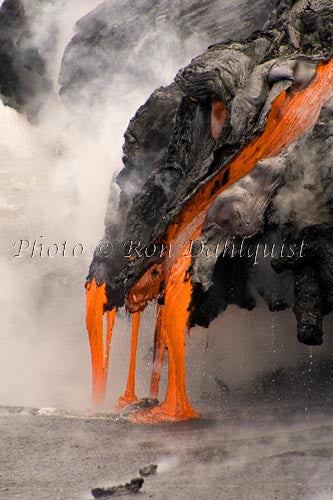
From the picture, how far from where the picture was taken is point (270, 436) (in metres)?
9.73

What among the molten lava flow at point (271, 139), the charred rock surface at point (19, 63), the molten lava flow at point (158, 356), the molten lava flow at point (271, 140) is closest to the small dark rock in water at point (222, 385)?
the molten lava flow at point (158, 356)

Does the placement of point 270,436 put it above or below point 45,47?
below

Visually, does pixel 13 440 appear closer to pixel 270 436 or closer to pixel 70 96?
pixel 270 436

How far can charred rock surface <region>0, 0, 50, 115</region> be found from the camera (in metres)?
20.9

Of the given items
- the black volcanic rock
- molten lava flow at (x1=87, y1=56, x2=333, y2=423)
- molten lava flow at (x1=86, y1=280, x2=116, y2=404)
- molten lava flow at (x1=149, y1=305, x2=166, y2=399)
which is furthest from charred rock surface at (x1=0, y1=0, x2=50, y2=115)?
molten lava flow at (x1=149, y1=305, x2=166, y2=399)

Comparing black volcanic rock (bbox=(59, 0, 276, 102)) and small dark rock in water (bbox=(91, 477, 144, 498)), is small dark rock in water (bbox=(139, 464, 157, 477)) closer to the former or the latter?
small dark rock in water (bbox=(91, 477, 144, 498))

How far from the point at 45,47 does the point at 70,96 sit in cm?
197

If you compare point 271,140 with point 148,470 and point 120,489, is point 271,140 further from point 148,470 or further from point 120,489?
point 120,489

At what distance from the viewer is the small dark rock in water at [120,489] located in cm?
787

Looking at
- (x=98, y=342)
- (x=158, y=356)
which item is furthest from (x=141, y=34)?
(x=158, y=356)

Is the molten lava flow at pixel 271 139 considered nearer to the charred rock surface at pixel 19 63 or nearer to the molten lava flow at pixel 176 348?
the molten lava flow at pixel 176 348

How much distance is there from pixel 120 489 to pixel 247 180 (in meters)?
4.50

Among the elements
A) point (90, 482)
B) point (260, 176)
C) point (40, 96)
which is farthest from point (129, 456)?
point (40, 96)

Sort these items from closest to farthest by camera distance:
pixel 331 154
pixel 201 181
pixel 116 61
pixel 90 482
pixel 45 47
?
pixel 90 482 → pixel 331 154 → pixel 201 181 → pixel 116 61 → pixel 45 47
